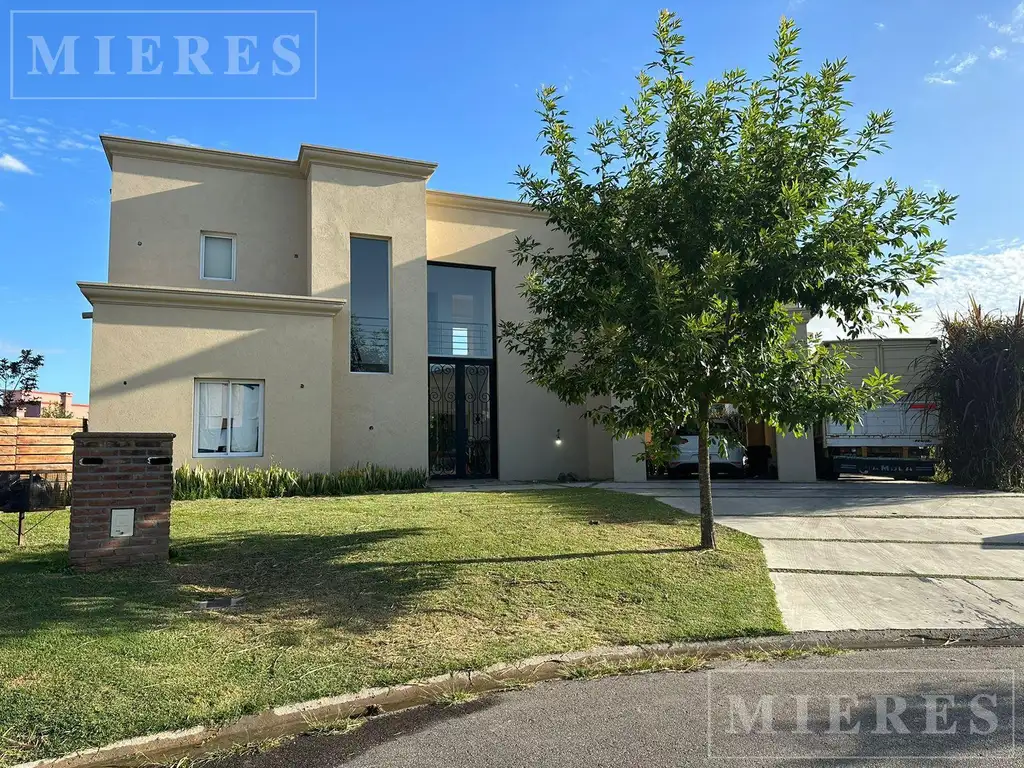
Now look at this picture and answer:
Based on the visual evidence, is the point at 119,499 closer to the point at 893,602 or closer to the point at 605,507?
the point at 605,507

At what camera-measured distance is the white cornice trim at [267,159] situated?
13344mm

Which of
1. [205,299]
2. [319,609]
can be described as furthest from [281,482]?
[319,609]

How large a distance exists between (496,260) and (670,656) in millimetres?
12814

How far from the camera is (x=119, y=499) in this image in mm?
6070

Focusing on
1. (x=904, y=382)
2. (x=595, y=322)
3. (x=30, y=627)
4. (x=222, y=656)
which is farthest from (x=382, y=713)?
(x=904, y=382)

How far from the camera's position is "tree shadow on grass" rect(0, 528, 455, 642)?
191 inches

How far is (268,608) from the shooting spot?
5.24m

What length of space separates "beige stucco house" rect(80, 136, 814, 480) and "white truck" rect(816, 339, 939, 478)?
44.8 inches

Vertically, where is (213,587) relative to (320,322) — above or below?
below

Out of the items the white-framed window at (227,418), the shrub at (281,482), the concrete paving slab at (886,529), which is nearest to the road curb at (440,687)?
the concrete paving slab at (886,529)

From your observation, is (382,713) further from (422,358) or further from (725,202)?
(422,358)

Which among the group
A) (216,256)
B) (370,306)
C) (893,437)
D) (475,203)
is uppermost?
(475,203)

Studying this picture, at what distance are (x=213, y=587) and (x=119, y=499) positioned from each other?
4.32ft

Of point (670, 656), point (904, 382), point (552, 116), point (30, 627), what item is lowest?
point (670, 656)
